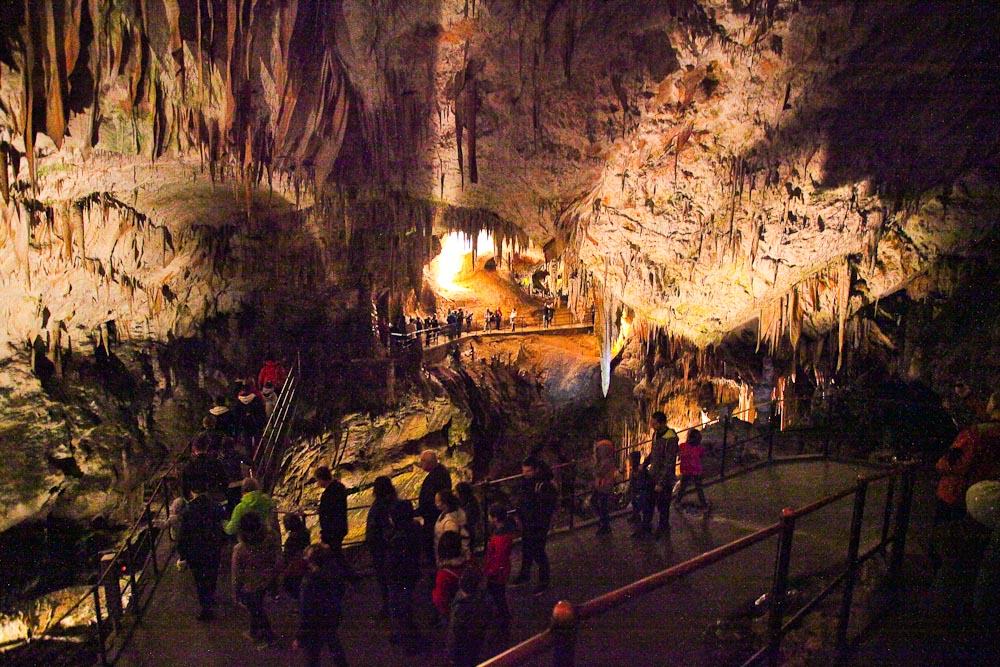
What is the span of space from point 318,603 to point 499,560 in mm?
1076

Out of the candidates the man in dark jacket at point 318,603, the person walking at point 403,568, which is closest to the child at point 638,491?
the person walking at point 403,568

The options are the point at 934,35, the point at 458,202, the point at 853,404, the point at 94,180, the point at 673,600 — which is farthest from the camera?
the point at 853,404

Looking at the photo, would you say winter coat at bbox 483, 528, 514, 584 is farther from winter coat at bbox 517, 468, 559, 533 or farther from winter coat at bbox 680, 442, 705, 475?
winter coat at bbox 680, 442, 705, 475

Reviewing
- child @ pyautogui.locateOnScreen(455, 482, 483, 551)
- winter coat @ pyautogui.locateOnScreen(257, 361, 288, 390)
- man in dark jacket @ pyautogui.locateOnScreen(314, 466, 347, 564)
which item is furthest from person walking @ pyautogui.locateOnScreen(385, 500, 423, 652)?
winter coat @ pyautogui.locateOnScreen(257, 361, 288, 390)

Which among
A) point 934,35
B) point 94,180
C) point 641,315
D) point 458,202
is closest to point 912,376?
point 641,315

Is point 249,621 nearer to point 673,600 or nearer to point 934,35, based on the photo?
point 673,600

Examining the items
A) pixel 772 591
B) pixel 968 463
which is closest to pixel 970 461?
pixel 968 463

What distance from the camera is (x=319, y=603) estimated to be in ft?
9.69

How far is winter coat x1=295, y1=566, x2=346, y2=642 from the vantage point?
2.92 meters

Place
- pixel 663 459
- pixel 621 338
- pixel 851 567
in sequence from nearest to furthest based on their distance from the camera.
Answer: pixel 851 567, pixel 663 459, pixel 621 338

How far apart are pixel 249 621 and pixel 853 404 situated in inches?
441

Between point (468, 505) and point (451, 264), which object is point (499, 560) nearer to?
point (468, 505)

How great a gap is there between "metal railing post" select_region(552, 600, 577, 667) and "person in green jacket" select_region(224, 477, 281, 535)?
2.71 metres

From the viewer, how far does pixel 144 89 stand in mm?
5461
